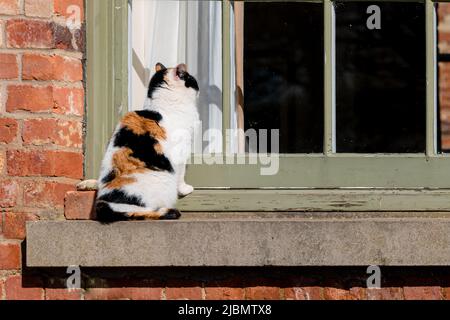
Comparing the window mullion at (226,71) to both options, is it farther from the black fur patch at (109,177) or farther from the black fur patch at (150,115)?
the black fur patch at (109,177)

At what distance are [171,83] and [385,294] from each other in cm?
127

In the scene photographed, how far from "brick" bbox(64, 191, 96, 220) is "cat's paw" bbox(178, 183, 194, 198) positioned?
0.36 m

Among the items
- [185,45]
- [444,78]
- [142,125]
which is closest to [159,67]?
[185,45]

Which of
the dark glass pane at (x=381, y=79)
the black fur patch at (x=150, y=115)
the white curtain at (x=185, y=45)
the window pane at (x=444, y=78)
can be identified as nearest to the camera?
the black fur patch at (x=150, y=115)

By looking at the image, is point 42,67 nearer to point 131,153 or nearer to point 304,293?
point 131,153

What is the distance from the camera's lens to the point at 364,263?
3.47 meters

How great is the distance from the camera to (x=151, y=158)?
3.57m

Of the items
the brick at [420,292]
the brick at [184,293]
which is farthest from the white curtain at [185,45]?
the brick at [420,292]

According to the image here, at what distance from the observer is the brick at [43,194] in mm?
3584

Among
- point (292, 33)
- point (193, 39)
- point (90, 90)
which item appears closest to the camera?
point (90, 90)

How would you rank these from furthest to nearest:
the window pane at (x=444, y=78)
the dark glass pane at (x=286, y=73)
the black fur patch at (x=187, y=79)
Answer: the window pane at (x=444, y=78) < the dark glass pane at (x=286, y=73) < the black fur patch at (x=187, y=79)
